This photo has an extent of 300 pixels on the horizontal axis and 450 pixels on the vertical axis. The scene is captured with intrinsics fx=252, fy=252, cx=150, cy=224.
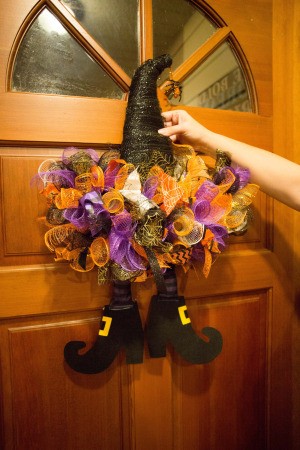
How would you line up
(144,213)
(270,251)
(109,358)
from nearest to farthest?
(144,213) → (109,358) → (270,251)

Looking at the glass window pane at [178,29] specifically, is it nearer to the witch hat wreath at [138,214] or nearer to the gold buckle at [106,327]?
the witch hat wreath at [138,214]

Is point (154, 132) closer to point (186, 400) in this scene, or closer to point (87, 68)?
point (87, 68)

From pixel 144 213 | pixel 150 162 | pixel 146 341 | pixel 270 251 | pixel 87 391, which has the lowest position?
pixel 87 391

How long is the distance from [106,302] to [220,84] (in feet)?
2.81

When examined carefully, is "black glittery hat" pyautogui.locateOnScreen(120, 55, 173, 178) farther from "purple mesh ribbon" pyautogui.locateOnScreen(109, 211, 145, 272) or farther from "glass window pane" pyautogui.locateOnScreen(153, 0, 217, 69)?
"glass window pane" pyautogui.locateOnScreen(153, 0, 217, 69)

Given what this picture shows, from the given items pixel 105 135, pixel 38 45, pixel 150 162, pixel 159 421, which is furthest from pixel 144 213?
pixel 159 421

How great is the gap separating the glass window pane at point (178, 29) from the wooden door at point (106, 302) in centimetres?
4

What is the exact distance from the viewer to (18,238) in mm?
677

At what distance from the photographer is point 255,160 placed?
68cm

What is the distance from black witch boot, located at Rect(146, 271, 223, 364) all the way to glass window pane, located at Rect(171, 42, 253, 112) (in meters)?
0.61

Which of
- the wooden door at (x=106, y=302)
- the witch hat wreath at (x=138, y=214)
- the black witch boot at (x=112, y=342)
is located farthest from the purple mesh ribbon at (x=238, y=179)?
the black witch boot at (x=112, y=342)

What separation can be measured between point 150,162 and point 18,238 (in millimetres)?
→ 412

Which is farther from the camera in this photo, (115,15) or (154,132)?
(115,15)

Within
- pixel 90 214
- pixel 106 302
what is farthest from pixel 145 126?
pixel 106 302
